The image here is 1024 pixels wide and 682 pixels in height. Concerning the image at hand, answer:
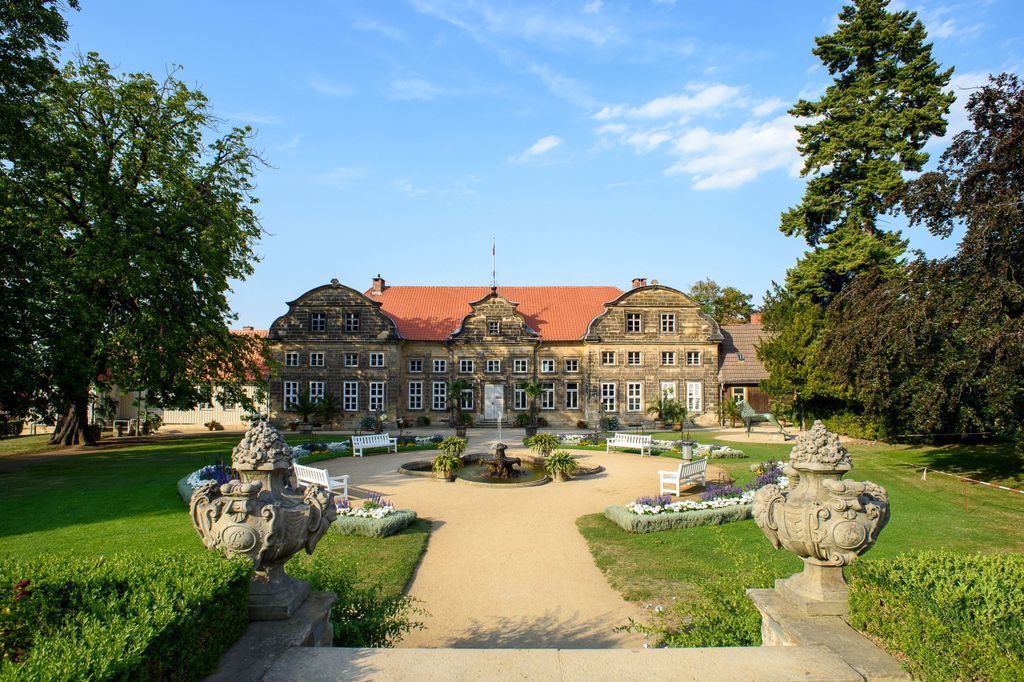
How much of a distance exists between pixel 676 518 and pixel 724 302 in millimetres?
46508

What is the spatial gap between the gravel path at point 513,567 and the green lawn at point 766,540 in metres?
0.49

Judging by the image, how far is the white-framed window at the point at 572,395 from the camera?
34591 millimetres

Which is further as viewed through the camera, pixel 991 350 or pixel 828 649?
pixel 991 350

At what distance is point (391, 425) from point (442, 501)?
19.9 meters

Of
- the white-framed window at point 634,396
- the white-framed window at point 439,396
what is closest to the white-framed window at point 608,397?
the white-framed window at point 634,396

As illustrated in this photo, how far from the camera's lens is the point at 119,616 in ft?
11.4

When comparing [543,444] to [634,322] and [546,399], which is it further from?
[634,322]

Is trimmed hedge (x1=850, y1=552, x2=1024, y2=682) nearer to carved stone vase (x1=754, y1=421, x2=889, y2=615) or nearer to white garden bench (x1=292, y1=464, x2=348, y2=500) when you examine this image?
carved stone vase (x1=754, y1=421, x2=889, y2=615)

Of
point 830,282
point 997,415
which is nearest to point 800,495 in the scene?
point 997,415

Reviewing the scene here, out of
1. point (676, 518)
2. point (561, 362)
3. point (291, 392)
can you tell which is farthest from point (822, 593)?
point (291, 392)

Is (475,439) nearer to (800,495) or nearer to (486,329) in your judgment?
(486,329)

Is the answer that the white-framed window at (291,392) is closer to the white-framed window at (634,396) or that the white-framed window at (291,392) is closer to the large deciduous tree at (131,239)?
the large deciduous tree at (131,239)

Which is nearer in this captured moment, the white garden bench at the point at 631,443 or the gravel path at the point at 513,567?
the gravel path at the point at 513,567

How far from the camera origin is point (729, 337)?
36.8 meters
